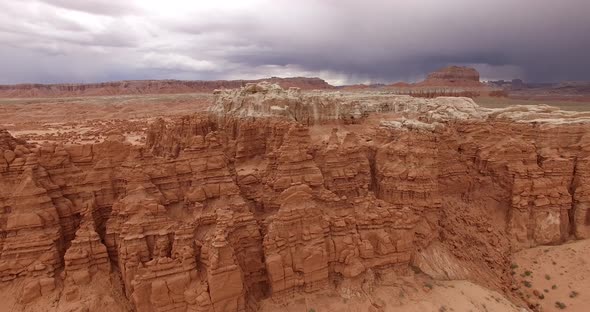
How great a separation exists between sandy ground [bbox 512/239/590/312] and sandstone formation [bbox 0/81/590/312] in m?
1.20

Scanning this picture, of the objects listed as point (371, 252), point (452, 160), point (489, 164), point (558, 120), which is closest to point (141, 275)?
point (371, 252)

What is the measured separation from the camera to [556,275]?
26484mm

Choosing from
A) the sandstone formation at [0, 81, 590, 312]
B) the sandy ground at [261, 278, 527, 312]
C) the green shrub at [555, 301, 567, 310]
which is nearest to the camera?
the sandstone formation at [0, 81, 590, 312]

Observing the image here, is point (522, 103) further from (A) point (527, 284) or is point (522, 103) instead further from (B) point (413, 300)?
(B) point (413, 300)

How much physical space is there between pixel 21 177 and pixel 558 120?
129 ft

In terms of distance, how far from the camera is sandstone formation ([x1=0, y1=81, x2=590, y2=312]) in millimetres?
18266

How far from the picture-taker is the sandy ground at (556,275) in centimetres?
2472

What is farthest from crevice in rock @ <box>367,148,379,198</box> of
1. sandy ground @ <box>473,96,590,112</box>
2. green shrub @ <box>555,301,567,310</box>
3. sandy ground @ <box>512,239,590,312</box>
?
sandy ground @ <box>473,96,590,112</box>

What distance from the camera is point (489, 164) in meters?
30.7

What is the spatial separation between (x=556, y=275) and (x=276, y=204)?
2072 centimetres

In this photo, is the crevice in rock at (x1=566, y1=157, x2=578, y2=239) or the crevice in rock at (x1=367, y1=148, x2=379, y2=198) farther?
the crevice in rock at (x1=566, y1=157, x2=578, y2=239)

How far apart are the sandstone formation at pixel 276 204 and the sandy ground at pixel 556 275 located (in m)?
1.20

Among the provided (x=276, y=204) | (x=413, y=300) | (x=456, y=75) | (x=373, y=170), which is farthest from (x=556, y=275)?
(x=456, y=75)

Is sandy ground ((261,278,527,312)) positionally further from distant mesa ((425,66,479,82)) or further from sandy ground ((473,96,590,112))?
distant mesa ((425,66,479,82))
